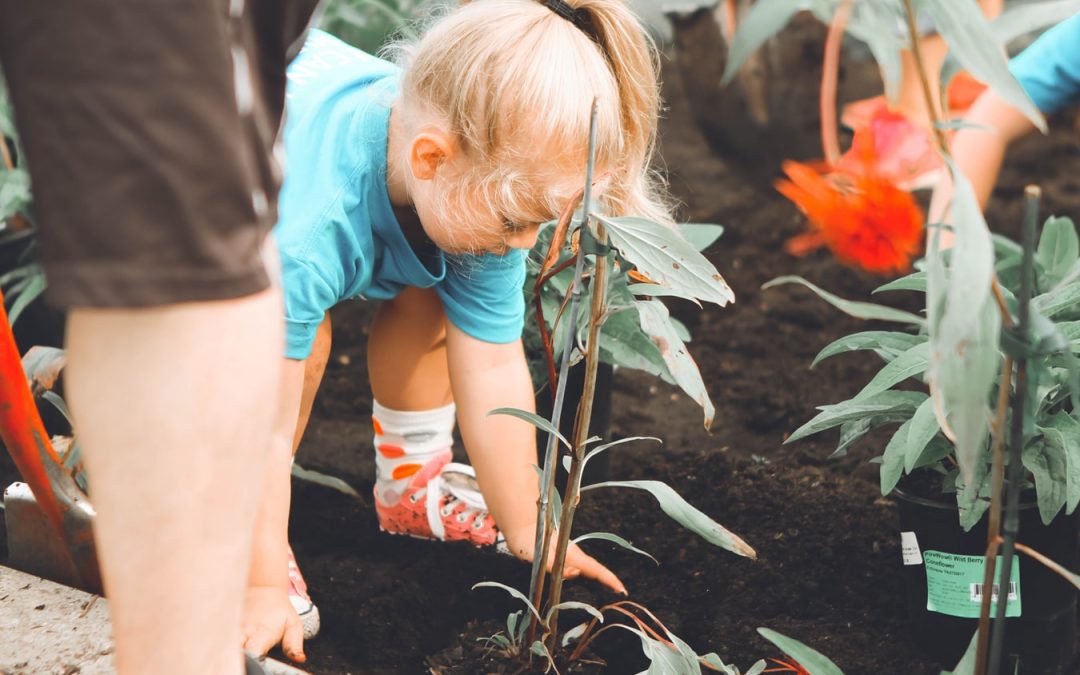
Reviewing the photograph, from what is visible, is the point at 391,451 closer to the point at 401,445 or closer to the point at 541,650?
the point at 401,445

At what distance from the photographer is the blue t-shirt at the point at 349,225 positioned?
143 centimetres

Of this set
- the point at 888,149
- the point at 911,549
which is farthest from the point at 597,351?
the point at 888,149

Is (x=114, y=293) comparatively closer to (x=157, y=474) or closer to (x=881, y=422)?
(x=157, y=474)

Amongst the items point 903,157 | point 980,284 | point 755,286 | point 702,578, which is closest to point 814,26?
point 755,286

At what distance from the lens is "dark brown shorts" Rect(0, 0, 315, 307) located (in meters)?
0.74

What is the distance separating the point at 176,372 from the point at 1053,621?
113 centimetres

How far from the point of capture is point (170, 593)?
81cm

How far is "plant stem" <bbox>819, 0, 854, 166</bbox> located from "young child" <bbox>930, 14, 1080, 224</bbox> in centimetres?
26

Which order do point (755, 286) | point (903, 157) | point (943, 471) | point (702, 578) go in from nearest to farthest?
point (943, 471), point (702, 578), point (903, 157), point (755, 286)

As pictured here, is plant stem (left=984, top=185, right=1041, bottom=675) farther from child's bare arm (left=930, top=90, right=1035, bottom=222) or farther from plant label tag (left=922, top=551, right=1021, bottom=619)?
child's bare arm (left=930, top=90, right=1035, bottom=222)

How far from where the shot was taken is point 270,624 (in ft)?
4.60

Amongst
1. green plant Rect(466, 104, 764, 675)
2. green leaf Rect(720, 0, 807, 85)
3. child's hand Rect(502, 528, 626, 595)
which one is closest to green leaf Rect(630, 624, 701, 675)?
green plant Rect(466, 104, 764, 675)

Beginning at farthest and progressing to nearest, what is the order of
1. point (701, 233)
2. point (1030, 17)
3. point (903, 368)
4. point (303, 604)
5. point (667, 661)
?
point (701, 233), point (303, 604), point (903, 368), point (667, 661), point (1030, 17)

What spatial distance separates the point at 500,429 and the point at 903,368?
2.06 ft
